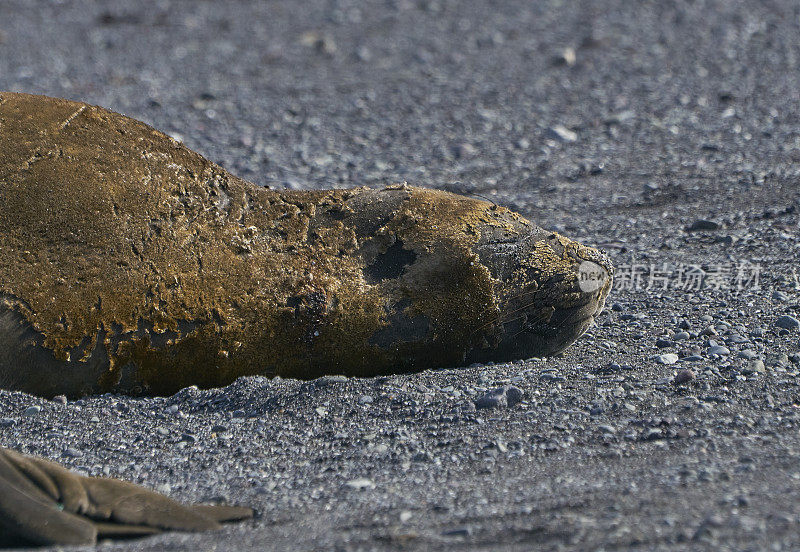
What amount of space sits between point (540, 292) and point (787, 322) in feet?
3.71

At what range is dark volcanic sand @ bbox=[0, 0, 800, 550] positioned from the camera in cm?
291

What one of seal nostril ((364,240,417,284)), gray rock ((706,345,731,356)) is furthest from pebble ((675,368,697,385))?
seal nostril ((364,240,417,284))

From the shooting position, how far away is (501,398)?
3627mm

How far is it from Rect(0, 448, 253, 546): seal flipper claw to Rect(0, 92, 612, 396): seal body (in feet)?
2.47

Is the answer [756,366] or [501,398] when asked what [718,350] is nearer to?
[756,366]

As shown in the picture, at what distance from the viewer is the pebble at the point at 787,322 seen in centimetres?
434

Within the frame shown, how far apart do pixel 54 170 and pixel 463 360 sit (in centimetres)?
171

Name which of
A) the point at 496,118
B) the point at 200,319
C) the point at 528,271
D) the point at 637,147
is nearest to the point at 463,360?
the point at 528,271

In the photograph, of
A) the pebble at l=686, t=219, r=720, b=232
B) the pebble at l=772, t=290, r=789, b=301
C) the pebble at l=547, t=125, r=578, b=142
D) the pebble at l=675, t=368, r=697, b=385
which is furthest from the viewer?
the pebble at l=547, t=125, r=578, b=142

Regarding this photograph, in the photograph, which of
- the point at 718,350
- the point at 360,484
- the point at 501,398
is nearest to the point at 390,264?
the point at 501,398

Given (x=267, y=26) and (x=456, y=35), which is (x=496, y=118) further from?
(x=267, y=26)

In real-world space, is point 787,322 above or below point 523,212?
below

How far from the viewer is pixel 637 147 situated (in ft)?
24.7

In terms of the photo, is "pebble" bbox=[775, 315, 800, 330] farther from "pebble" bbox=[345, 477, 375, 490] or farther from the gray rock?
"pebble" bbox=[345, 477, 375, 490]
